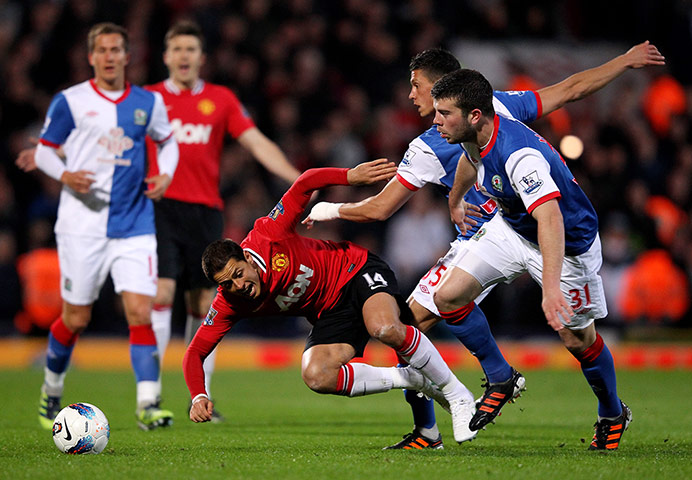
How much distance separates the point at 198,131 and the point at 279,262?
272cm

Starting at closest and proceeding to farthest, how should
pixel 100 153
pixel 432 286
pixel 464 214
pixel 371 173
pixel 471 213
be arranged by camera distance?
pixel 371 173
pixel 432 286
pixel 464 214
pixel 471 213
pixel 100 153

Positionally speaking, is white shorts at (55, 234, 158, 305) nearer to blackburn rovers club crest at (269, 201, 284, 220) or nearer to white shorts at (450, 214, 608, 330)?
blackburn rovers club crest at (269, 201, 284, 220)

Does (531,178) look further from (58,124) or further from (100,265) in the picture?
(58,124)

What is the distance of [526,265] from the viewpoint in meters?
6.08

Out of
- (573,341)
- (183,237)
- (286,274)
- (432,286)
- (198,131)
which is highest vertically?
(198,131)

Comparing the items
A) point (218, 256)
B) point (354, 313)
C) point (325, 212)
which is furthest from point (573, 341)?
point (218, 256)

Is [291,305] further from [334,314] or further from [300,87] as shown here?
[300,87]

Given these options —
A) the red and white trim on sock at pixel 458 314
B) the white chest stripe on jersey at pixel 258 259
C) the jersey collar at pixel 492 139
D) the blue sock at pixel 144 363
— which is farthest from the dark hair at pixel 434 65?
the blue sock at pixel 144 363

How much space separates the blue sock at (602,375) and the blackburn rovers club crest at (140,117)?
3.66m

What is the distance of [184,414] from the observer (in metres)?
8.45

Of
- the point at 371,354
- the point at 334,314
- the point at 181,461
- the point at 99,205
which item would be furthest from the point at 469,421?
the point at 371,354

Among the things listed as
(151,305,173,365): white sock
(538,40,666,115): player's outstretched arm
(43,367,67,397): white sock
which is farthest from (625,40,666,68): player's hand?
(43,367,67,397): white sock

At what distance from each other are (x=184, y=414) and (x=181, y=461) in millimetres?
3177

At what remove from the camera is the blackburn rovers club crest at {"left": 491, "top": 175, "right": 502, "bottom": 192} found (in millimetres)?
5609
